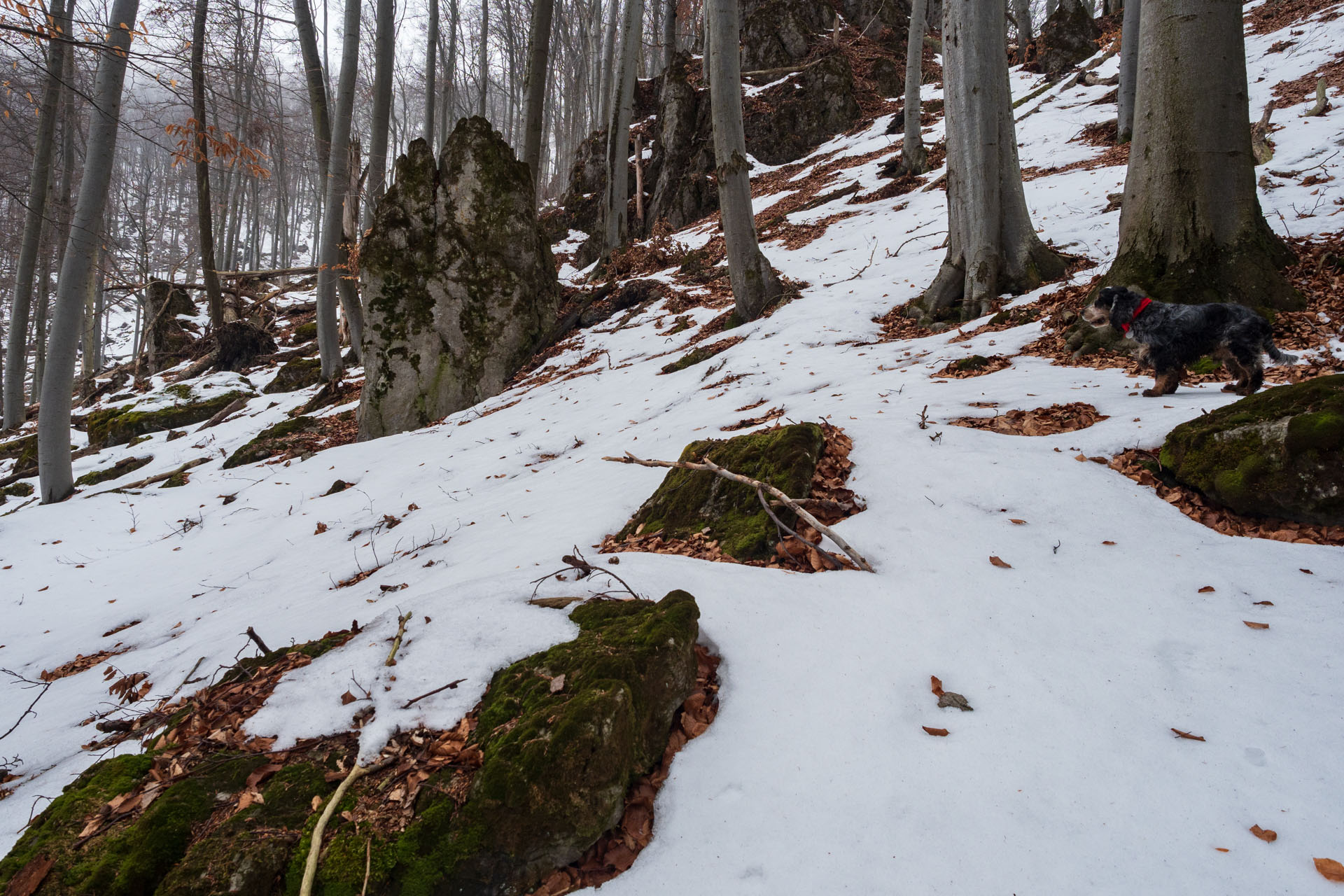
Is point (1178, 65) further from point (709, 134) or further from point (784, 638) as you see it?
point (709, 134)

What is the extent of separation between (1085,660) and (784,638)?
3.85 feet

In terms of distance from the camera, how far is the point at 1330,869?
145 cm

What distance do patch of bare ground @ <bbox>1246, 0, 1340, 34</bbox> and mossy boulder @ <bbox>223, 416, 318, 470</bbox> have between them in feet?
80.0

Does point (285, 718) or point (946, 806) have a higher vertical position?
point (285, 718)

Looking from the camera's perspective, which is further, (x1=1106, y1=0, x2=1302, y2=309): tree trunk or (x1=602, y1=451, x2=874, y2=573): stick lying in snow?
(x1=1106, y1=0, x2=1302, y2=309): tree trunk

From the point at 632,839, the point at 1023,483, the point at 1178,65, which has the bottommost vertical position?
the point at 632,839

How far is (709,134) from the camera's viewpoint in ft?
63.4

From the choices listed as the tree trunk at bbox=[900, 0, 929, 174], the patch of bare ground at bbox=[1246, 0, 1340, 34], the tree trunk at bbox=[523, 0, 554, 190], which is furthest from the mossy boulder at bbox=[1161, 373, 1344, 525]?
the patch of bare ground at bbox=[1246, 0, 1340, 34]

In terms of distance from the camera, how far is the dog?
3.89m

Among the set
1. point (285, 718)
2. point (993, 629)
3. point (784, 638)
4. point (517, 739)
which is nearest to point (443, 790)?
point (517, 739)

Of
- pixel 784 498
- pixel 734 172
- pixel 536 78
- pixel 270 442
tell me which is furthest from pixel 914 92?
pixel 270 442

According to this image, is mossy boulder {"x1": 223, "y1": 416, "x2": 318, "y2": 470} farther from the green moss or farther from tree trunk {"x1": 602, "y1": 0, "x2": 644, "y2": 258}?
tree trunk {"x1": 602, "y1": 0, "x2": 644, "y2": 258}

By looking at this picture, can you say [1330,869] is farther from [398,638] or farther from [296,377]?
[296,377]

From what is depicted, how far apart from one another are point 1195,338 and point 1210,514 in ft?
5.60
